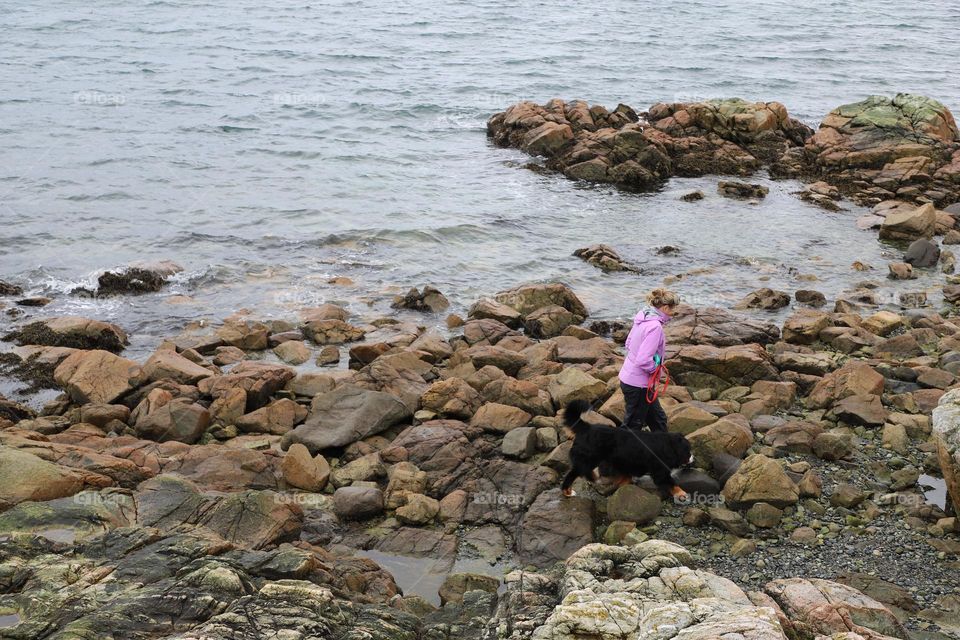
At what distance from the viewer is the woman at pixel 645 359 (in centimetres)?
1020

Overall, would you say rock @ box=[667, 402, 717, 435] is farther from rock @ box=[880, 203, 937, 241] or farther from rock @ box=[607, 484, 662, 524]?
rock @ box=[880, 203, 937, 241]

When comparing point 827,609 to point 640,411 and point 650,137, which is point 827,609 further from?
point 650,137

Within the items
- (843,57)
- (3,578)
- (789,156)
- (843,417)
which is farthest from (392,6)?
(3,578)

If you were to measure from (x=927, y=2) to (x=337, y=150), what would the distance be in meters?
60.1

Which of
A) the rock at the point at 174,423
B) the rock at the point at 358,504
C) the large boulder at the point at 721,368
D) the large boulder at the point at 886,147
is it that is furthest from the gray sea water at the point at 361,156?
the rock at the point at 358,504

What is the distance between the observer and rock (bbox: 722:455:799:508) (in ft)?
31.9

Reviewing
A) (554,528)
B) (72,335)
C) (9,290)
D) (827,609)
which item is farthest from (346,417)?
(9,290)

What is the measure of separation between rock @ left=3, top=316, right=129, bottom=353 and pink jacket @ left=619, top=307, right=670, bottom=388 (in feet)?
34.3

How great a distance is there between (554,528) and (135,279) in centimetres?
1325

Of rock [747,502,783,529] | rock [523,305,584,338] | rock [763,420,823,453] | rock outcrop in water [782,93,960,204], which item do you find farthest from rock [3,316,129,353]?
rock outcrop in water [782,93,960,204]

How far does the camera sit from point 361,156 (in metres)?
30.4

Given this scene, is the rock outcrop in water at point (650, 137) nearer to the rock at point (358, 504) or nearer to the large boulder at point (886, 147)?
the large boulder at point (886, 147)

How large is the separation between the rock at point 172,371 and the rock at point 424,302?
17.5 feet

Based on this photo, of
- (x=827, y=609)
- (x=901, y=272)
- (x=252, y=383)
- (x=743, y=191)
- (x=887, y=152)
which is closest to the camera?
(x=827, y=609)
